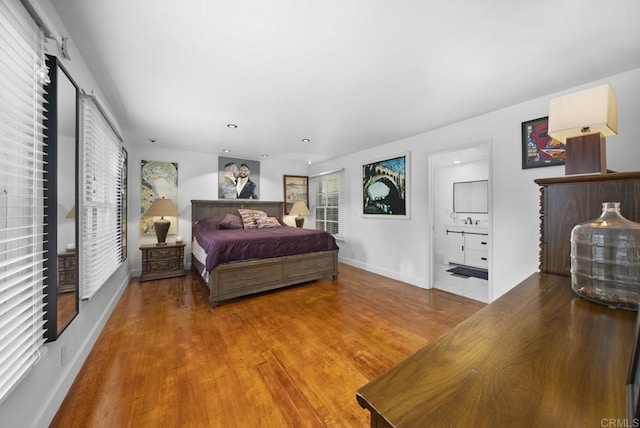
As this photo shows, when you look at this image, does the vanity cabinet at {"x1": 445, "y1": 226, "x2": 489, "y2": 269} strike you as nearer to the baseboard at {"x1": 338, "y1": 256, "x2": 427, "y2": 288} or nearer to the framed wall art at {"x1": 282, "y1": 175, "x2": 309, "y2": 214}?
the baseboard at {"x1": 338, "y1": 256, "x2": 427, "y2": 288}

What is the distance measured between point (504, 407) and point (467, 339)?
250mm

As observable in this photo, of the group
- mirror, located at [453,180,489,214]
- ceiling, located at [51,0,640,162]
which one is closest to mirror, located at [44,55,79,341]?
ceiling, located at [51,0,640,162]

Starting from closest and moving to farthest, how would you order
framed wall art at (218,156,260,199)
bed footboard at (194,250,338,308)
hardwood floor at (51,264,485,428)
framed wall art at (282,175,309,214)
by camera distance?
hardwood floor at (51,264,485,428) → bed footboard at (194,250,338,308) → framed wall art at (218,156,260,199) → framed wall art at (282,175,309,214)

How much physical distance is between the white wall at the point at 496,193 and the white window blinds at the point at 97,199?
3.78 m

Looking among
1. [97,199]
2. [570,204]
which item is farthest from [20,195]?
[570,204]

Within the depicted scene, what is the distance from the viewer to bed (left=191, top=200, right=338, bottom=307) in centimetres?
308

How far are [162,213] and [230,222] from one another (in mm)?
1073

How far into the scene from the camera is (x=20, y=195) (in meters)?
1.15

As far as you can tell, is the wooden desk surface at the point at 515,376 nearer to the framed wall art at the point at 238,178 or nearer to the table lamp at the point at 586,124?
the table lamp at the point at 586,124

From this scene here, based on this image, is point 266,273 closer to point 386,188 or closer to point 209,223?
point 209,223

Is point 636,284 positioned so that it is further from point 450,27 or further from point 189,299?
point 189,299

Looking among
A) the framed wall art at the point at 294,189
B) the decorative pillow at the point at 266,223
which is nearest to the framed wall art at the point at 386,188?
the decorative pillow at the point at 266,223

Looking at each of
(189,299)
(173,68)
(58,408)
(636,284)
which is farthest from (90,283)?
(636,284)

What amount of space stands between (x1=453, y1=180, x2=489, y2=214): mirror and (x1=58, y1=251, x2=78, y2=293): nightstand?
6.18 m
